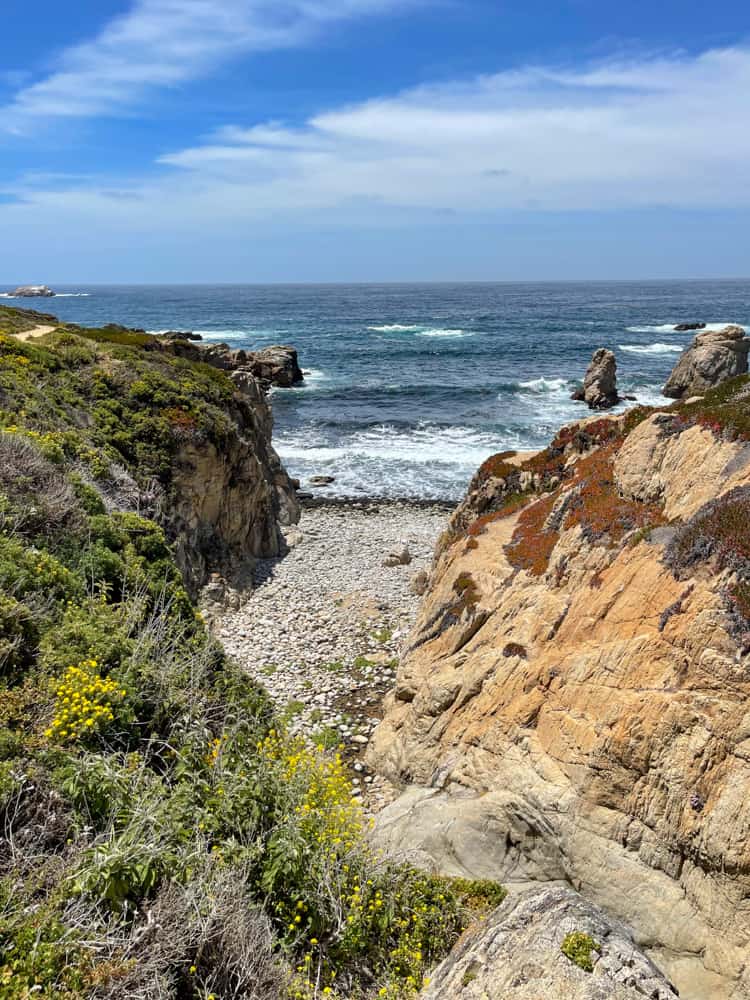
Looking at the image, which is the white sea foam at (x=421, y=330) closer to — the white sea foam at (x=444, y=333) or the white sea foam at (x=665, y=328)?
the white sea foam at (x=444, y=333)

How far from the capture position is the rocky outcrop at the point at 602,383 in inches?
2319

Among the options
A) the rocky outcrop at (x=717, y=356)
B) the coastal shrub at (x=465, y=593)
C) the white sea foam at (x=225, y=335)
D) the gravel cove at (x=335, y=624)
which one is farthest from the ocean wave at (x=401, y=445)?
the white sea foam at (x=225, y=335)

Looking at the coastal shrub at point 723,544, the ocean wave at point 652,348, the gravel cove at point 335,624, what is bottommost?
the gravel cove at point 335,624

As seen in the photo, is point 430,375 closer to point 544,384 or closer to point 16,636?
point 544,384

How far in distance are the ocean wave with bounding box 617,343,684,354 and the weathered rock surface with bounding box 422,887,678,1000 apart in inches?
3641

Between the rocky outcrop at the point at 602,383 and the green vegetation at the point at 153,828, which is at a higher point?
the rocky outcrop at the point at 602,383

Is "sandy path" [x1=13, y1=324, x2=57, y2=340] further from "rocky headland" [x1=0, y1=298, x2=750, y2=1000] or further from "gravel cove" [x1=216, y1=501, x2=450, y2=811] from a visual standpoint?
"gravel cove" [x1=216, y1=501, x2=450, y2=811]

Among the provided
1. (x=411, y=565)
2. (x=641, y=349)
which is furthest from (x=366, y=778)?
(x=641, y=349)

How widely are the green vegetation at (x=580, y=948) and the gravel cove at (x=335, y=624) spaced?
7591mm

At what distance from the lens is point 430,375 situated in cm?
7406

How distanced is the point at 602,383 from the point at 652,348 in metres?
40.0

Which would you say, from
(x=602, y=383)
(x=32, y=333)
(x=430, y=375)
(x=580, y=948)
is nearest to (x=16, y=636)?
(x=580, y=948)

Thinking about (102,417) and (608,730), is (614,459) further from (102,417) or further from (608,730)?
(102,417)

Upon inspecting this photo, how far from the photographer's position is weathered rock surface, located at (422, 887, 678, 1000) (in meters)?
6.27
